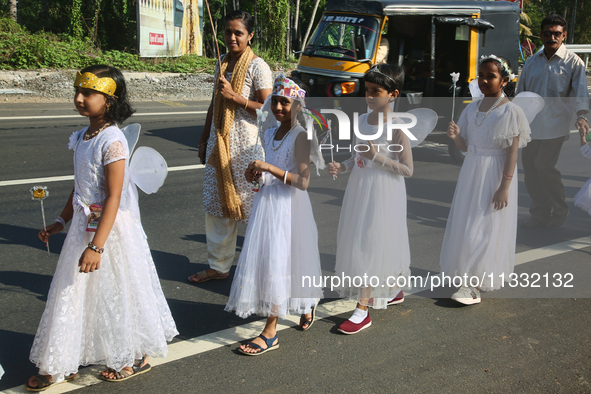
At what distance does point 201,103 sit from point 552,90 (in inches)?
387

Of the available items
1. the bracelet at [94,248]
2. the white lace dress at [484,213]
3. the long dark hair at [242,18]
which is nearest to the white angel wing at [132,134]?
the bracelet at [94,248]

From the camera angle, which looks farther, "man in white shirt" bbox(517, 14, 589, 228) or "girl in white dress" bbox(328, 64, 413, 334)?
"man in white shirt" bbox(517, 14, 589, 228)

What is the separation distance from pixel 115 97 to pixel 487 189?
2.75 m

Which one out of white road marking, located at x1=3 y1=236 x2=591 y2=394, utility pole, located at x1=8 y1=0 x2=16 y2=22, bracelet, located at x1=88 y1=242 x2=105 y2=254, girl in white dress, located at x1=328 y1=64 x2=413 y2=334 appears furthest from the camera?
utility pole, located at x1=8 y1=0 x2=16 y2=22

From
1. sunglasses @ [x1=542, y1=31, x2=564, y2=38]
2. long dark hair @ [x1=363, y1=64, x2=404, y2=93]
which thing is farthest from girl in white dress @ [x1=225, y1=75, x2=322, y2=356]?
sunglasses @ [x1=542, y1=31, x2=564, y2=38]

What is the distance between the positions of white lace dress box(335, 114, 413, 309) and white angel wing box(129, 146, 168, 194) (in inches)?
54.0

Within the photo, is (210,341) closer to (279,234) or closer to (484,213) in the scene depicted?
(279,234)

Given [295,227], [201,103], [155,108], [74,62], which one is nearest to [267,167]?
[295,227]

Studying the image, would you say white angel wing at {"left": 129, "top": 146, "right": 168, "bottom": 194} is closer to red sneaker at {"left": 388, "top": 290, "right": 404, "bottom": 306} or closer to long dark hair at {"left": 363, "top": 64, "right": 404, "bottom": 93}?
long dark hair at {"left": 363, "top": 64, "right": 404, "bottom": 93}

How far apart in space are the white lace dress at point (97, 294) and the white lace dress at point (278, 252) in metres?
0.63

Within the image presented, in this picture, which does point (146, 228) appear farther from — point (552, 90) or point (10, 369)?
point (552, 90)

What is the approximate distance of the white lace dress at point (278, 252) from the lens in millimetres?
3236

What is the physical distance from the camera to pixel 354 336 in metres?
3.54

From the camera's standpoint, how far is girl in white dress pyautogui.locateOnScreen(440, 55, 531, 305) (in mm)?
3838
